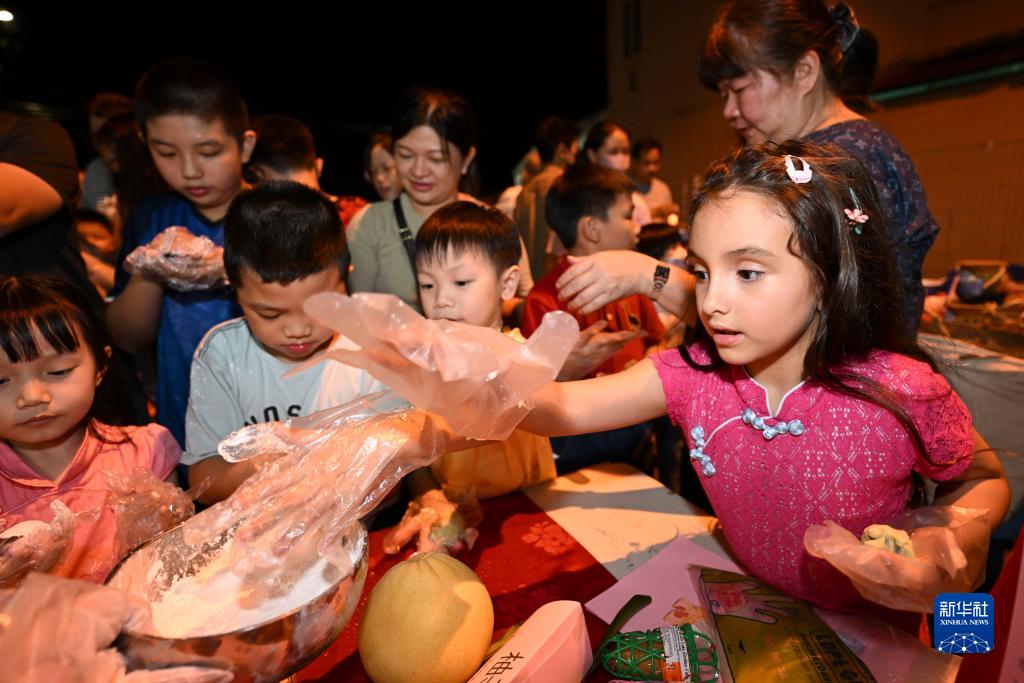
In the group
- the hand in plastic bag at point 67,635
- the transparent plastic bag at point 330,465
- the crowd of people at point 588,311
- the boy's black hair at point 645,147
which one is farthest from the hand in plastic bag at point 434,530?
the boy's black hair at point 645,147

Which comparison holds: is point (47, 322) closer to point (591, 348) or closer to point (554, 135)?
point (591, 348)

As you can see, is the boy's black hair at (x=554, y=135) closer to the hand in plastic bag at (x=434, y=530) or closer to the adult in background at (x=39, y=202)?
the adult in background at (x=39, y=202)

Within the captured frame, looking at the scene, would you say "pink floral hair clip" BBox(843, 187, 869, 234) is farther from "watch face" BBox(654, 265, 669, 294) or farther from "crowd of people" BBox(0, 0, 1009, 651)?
"watch face" BBox(654, 265, 669, 294)

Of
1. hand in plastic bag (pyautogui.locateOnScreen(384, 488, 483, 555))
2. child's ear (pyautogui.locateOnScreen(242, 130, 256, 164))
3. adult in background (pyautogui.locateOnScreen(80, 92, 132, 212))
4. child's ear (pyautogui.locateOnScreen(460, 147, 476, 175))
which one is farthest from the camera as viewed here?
adult in background (pyautogui.locateOnScreen(80, 92, 132, 212))

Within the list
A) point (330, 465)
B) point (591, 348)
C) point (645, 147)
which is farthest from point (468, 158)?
point (645, 147)

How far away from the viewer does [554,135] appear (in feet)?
14.3

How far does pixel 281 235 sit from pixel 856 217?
124 cm

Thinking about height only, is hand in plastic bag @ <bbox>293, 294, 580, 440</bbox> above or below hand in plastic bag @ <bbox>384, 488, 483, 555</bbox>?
above

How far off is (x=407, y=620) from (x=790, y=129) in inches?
62.6

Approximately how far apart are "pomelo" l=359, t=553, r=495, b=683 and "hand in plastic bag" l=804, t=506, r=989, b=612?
1.58 ft

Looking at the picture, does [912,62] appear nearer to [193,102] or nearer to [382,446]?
[193,102]

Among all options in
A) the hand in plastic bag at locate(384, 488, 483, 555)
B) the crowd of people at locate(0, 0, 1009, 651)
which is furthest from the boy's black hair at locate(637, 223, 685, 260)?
the hand in plastic bag at locate(384, 488, 483, 555)

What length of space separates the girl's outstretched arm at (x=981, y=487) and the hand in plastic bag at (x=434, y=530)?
91cm

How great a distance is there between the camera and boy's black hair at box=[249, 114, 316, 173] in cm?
260
